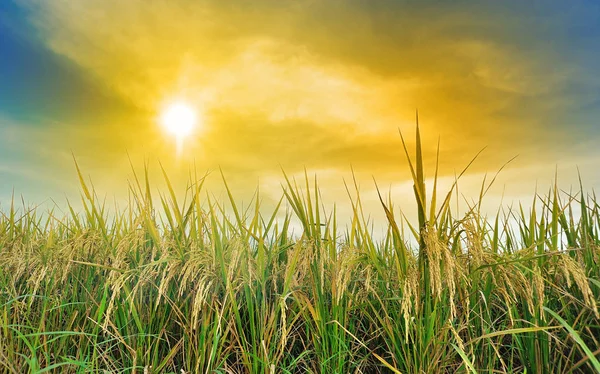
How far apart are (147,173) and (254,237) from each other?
1235 mm

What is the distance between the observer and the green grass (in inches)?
113

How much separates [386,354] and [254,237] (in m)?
1.27

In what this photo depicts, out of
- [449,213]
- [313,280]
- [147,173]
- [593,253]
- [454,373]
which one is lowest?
[454,373]

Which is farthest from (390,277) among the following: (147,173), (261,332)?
(147,173)

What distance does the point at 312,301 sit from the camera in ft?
11.1

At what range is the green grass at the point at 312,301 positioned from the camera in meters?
2.87

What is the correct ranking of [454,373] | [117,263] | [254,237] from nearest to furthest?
[454,373], [117,263], [254,237]

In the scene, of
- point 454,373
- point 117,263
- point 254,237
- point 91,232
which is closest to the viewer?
point 454,373

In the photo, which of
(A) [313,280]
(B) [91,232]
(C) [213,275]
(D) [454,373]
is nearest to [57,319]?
(B) [91,232]

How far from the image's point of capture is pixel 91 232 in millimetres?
3979

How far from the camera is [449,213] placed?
10.3 ft

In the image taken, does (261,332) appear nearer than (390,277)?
Yes

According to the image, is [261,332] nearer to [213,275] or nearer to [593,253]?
[213,275]

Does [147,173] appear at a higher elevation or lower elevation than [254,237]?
higher
